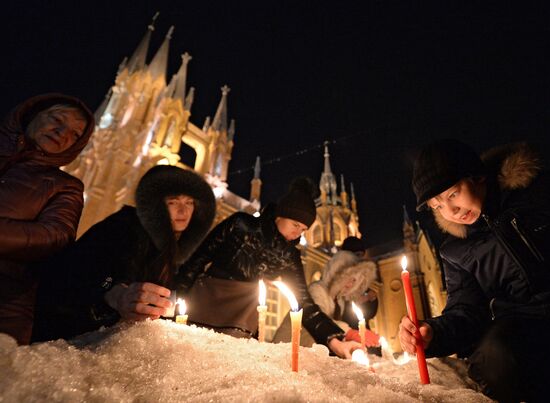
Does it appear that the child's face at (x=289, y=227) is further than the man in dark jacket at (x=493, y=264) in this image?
Yes

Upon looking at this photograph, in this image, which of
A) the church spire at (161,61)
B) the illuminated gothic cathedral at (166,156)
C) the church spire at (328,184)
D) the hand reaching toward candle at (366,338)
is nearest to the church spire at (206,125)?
the illuminated gothic cathedral at (166,156)

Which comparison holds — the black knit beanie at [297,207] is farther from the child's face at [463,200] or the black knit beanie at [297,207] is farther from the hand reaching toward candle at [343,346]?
the child's face at [463,200]

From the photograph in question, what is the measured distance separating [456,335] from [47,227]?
Answer: 282 cm

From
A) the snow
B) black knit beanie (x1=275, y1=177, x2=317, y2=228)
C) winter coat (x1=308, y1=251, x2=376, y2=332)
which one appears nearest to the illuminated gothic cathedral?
winter coat (x1=308, y1=251, x2=376, y2=332)

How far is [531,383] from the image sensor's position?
4.68ft

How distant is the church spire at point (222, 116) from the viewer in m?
26.0

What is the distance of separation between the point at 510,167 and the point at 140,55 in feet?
91.7

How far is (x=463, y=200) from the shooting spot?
7.11ft

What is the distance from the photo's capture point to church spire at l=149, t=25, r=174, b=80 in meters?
22.4

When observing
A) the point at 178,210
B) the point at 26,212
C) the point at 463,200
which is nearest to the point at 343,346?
the point at 463,200

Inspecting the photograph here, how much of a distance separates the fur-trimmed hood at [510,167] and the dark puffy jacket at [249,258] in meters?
2.00

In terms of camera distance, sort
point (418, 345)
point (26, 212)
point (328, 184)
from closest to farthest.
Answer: point (418, 345) → point (26, 212) → point (328, 184)

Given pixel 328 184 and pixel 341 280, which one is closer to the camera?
pixel 341 280

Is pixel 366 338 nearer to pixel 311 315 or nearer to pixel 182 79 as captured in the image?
pixel 311 315
